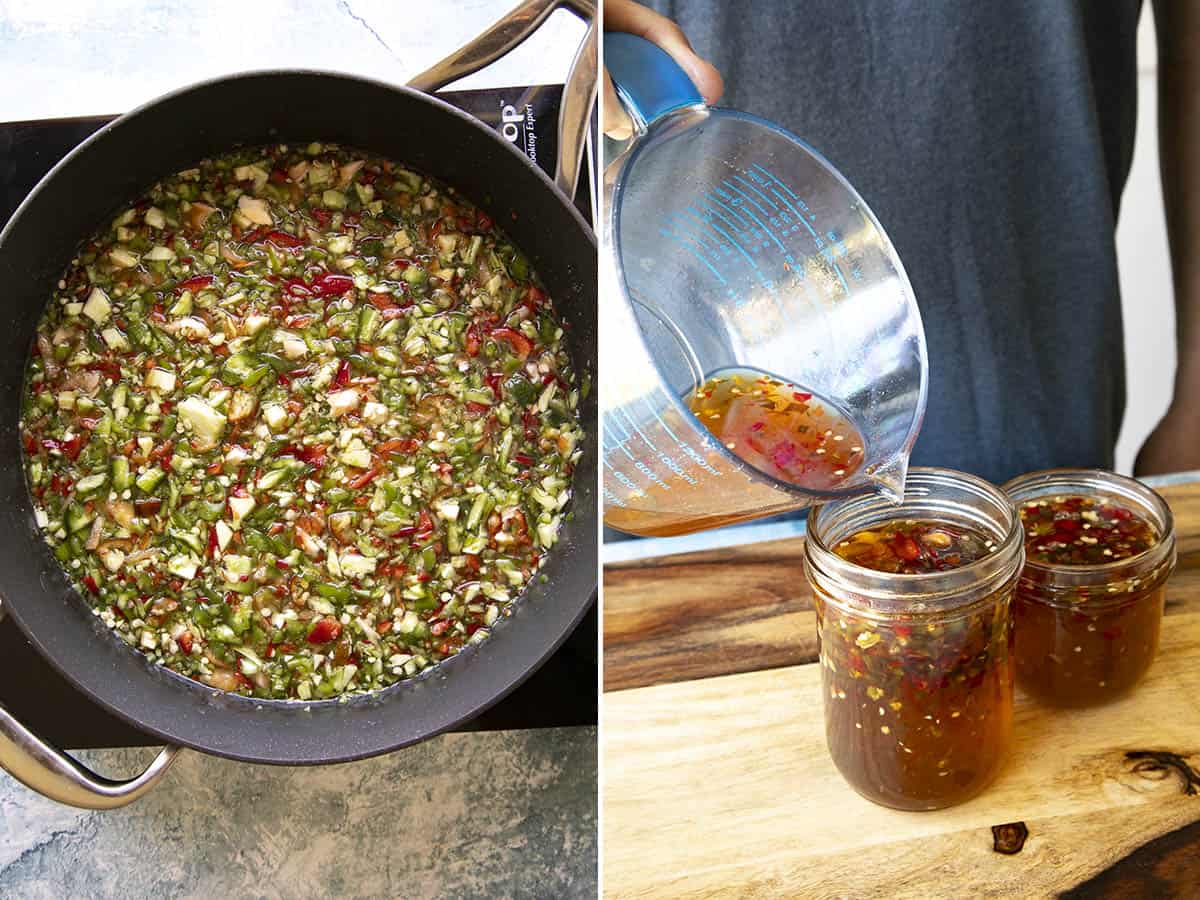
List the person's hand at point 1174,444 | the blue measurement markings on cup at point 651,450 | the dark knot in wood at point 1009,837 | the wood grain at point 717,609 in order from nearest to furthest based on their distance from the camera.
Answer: the blue measurement markings on cup at point 651,450 < the dark knot in wood at point 1009,837 < the wood grain at point 717,609 < the person's hand at point 1174,444

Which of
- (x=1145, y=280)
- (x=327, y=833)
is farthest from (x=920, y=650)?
(x=1145, y=280)

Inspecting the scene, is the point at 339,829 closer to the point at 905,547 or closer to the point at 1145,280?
the point at 905,547

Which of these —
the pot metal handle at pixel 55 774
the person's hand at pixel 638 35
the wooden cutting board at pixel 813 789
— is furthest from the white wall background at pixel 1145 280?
the pot metal handle at pixel 55 774

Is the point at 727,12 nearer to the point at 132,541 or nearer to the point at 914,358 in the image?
the point at 914,358

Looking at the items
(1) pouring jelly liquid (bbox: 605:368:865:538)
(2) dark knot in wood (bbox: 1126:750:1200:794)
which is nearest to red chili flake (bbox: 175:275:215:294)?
(1) pouring jelly liquid (bbox: 605:368:865:538)

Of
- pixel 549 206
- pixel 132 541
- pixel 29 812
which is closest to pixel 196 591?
pixel 132 541

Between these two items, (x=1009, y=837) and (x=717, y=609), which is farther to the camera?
(x=717, y=609)

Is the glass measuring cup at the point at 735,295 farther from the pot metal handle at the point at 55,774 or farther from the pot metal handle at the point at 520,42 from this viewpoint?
the pot metal handle at the point at 55,774
